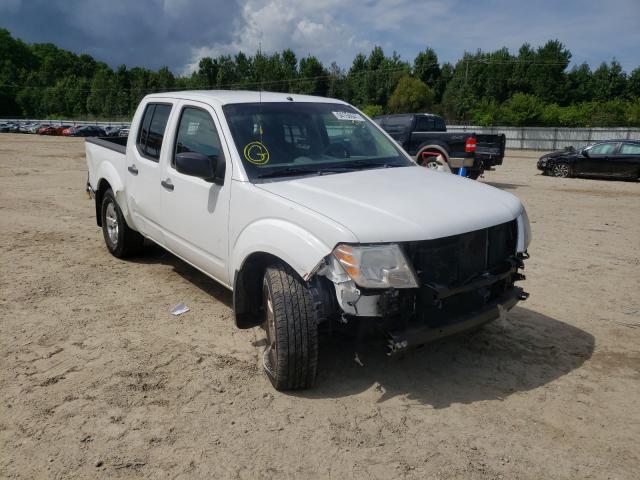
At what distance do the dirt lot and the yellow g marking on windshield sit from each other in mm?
1459

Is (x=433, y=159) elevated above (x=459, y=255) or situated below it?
above

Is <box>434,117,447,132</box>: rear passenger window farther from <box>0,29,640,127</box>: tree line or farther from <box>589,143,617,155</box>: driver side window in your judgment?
<box>0,29,640,127</box>: tree line

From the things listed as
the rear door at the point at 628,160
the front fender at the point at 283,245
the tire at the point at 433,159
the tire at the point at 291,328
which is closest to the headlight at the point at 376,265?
the front fender at the point at 283,245

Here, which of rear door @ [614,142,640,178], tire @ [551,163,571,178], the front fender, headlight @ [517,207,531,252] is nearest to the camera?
the front fender

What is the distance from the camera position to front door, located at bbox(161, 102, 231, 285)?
3.91m

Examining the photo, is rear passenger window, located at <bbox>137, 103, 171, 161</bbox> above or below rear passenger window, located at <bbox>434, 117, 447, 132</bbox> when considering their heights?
below

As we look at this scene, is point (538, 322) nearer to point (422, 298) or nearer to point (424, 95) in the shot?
point (422, 298)

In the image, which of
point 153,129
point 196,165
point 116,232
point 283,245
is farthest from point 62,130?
point 283,245

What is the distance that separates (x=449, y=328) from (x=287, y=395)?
115 centimetres

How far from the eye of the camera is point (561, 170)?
18.0 meters

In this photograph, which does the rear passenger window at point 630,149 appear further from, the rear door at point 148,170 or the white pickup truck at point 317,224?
the rear door at point 148,170

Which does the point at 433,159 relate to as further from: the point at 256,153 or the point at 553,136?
the point at 553,136

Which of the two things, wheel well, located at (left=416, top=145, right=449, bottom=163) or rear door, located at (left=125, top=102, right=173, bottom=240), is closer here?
rear door, located at (left=125, top=102, right=173, bottom=240)

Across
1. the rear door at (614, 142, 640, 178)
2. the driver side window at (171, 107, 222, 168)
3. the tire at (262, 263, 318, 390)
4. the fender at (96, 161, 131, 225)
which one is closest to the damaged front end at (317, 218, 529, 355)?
the tire at (262, 263, 318, 390)
